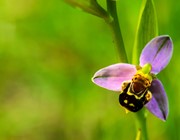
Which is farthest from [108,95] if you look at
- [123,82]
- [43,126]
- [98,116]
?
[123,82]

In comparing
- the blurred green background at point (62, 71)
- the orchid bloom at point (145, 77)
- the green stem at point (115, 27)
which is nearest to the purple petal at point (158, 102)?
the orchid bloom at point (145, 77)

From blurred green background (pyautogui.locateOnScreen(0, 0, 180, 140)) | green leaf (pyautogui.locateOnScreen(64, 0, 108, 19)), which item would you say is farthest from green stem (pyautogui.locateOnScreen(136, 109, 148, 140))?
blurred green background (pyautogui.locateOnScreen(0, 0, 180, 140))

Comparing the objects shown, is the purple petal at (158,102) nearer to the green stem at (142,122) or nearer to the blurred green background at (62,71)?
the green stem at (142,122)

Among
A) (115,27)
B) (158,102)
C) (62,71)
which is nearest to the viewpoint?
(115,27)

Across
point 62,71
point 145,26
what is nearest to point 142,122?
point 145,26

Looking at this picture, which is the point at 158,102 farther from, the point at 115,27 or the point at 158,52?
the point at 115,27

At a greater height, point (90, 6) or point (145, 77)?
point (90, 6)

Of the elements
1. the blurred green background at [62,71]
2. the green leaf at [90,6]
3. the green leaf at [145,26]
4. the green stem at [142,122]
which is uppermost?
the green leaf at [90,6]
